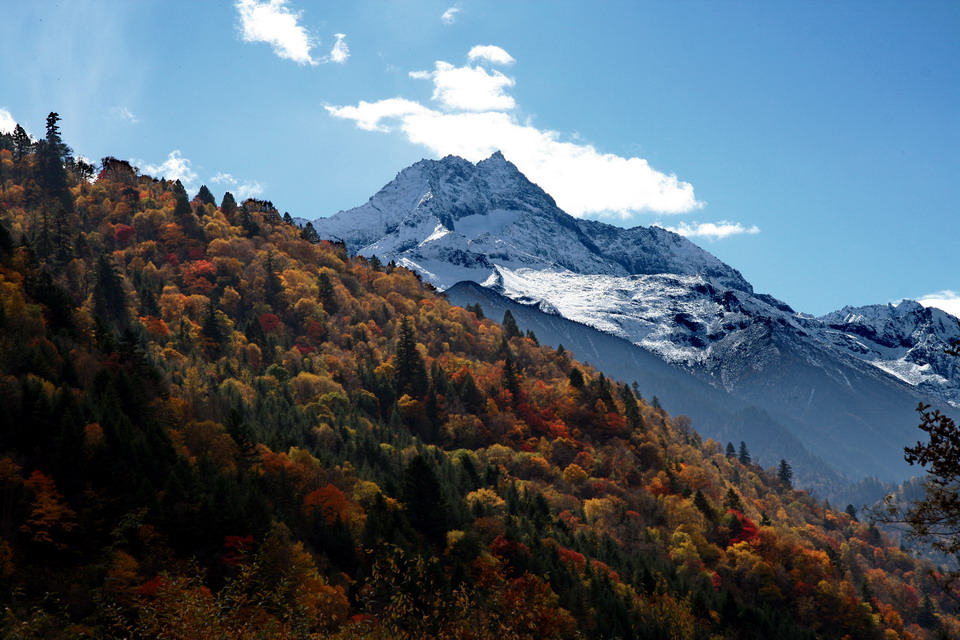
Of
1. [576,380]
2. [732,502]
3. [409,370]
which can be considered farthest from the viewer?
[576,380]

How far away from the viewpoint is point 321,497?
3863 inches

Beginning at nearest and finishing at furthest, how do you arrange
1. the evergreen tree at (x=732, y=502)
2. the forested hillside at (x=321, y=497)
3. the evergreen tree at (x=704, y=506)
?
the forested hillside at (x=321, y=497) < the evergreen tree at (x=704, y=506) < the evergreen tree at (x=732, y=502)

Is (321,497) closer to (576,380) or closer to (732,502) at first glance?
(732,502)

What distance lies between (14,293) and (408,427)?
91.7m

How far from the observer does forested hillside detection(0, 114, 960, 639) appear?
188 feet

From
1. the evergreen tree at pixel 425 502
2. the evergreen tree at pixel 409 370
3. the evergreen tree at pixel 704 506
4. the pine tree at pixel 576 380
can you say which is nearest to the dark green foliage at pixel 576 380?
the pine tree at pixel 576 380

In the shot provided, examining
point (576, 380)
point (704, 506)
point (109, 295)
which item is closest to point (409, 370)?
point (576, 380)

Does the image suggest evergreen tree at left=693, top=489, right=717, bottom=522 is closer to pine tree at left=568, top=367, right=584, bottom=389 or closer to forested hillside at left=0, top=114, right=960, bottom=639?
forested hillside at left=0, top=114, right=960, bottom=639

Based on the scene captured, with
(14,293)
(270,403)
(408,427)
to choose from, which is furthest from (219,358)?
(14,293)

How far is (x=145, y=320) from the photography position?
527ft

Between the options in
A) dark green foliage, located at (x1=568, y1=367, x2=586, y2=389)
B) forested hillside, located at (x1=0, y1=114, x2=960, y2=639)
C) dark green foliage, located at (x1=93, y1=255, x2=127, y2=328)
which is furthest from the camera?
dark green foliage, located at (x1=568, y1=367, x2=586, y2=389)

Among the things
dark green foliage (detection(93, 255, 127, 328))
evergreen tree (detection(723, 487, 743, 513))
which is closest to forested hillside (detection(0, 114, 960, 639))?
dark green foliage (detection(93, 255, 127, 328))

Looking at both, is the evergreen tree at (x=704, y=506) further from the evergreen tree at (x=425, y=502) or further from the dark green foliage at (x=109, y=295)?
the dark green foliage at (x=109, y=295)

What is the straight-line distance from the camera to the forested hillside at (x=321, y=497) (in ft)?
188
